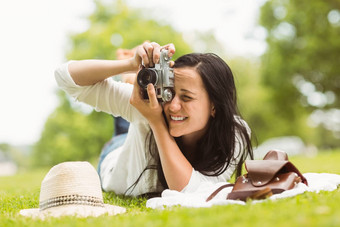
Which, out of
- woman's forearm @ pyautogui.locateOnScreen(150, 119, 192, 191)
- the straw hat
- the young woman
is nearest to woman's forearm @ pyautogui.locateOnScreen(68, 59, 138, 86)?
the young woman

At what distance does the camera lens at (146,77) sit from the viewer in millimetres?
3104

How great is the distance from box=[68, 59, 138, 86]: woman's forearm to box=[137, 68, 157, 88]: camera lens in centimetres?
23

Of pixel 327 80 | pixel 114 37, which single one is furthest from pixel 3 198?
pixel 114 37

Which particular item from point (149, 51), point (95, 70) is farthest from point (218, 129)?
point (95, 70)

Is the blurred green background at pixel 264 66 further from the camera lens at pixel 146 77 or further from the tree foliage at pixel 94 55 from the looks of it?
the camera lens at pixel 146 77

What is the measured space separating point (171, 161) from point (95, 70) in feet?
3.37

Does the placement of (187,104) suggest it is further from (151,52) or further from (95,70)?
(95,70)

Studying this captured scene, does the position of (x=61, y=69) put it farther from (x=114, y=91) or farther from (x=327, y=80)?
(x=327, y=80)

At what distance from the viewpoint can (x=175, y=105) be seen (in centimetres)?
319

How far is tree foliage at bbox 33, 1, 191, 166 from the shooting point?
22.5 meters

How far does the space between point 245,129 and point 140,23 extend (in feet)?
69.8

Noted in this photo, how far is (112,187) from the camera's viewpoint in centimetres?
393

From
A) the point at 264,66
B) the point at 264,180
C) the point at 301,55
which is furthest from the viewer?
the point at 264,66

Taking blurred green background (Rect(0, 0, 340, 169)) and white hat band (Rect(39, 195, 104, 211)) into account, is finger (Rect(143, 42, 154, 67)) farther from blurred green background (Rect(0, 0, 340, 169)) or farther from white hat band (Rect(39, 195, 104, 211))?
blurred green background (Rect(0, 0, 340, 169))
